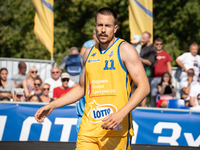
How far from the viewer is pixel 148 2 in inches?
439

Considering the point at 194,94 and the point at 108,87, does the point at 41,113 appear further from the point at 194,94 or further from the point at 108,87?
the point at 194,94

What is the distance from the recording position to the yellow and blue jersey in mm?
3402

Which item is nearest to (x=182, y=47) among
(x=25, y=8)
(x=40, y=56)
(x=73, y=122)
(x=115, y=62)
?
(x=40, y=56)

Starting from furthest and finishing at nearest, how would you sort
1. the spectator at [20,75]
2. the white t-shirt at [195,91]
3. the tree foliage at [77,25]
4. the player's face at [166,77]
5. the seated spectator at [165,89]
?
the tree foliage at [77,25]
the spectator at [20,75]
the player's face at [166,77]
the seated spectator at [165,89]
the white t-shirt at [195,91]

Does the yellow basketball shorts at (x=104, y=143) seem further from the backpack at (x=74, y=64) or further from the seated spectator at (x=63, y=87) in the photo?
the backpack at (x=74, y=64)

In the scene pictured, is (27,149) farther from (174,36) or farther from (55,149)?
(174,36)

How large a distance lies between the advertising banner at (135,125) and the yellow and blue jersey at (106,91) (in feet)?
14.4

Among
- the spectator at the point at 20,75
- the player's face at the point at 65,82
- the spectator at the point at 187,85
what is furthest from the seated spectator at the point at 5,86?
the spectator at the point at 187,85

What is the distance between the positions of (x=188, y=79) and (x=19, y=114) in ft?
16.4

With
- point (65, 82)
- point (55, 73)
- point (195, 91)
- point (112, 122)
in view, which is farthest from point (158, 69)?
point (112, 122)

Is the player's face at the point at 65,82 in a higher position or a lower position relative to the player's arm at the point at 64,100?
lower

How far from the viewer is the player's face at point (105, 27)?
11.2 feet

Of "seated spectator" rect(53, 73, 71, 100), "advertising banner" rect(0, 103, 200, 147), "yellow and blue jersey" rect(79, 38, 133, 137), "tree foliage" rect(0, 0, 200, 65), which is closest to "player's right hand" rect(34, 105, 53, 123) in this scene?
"yellow and blue jersey" rect(79, 38, 133, 137)

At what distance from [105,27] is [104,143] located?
1197 mm
